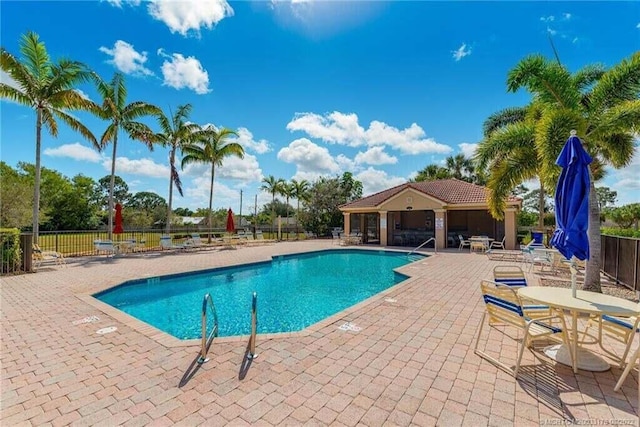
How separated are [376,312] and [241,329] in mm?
2850

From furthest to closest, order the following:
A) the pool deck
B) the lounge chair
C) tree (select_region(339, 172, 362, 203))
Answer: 1. tree (select_region(339, 172, 362, 203))
2. the lounge chair
3. the pool deck

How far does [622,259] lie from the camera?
848 cm

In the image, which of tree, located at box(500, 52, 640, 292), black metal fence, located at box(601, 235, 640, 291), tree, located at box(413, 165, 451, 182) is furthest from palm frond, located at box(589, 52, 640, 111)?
tree, located at box(413, 165, 451, 182)

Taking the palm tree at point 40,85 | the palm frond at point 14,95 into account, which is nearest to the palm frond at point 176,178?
the palm tree at point 40,85

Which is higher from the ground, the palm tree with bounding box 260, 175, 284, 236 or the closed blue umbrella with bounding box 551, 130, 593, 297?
the palm tree with bounding box 260, 175, 284, 236

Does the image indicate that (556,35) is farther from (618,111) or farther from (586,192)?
(586,192)

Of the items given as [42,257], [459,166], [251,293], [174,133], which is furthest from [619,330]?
[459,166]

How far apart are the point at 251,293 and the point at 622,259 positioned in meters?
11.0

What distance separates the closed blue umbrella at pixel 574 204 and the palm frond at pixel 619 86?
4.42m

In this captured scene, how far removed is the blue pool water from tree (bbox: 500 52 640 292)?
553cm

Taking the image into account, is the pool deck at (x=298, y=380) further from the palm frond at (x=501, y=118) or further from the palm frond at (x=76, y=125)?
the palm frond at (x=501, y=118)

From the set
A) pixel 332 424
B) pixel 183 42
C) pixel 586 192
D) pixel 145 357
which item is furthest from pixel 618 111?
pixel 183 42

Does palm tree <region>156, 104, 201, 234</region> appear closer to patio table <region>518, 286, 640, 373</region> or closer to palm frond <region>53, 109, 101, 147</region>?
palm frond <region>53, 109, 101, 147</region>

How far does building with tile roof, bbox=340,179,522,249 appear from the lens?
18.8m
